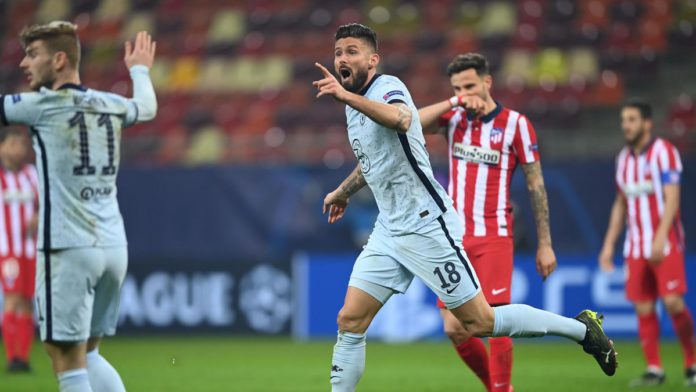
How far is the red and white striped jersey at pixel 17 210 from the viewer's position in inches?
408

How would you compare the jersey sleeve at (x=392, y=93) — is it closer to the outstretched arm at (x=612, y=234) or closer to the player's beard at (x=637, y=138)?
the player's beard at (x=637, y=138)

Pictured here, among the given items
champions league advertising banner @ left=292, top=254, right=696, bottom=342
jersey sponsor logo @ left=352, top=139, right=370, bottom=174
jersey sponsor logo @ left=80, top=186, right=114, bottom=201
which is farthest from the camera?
champions league advertising banner @ left=292, top=254, right=696, bottom=342

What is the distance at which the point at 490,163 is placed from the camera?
6.81 m

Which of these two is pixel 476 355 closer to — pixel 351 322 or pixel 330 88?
pixel 351 322

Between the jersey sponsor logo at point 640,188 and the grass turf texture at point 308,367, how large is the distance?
1.62 m

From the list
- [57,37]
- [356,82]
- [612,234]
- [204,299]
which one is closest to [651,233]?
[612,234]

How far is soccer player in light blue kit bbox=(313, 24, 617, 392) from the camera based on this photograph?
221 inches

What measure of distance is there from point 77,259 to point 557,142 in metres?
10.3

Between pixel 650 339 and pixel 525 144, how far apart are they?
281cm

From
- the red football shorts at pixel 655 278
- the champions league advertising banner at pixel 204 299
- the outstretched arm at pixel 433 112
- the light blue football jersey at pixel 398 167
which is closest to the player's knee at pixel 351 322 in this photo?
the light blue football jersey at pixel 398 167

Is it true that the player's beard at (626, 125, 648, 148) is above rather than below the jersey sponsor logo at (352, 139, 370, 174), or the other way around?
above

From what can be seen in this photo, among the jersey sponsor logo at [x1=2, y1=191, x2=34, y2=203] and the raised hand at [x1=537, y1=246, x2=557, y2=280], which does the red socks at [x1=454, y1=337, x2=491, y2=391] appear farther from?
the jersey sponsor logo at [x1=2, y1=191, x2=34, y2=203]

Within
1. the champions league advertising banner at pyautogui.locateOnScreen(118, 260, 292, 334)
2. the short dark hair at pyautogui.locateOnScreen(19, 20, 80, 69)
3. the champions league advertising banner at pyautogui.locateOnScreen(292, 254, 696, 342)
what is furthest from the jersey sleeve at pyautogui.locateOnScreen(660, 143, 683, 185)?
the champions league advertising banner at pyautogui.locateOnScreen(118, 260, 292, 334)

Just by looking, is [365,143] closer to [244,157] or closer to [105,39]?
[244,157]
